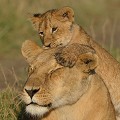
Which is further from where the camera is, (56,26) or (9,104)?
(56,26)

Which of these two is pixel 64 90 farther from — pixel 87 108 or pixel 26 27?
pixel 26 27

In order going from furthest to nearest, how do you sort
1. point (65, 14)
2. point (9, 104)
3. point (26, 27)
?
point (26, 27) → point (65, 14) → point (9, 104)

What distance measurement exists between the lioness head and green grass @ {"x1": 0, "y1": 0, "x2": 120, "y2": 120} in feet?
6.08

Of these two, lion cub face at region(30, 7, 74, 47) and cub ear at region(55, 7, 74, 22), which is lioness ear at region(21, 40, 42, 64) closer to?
lion cub face at region(30, 7, 74, 47)

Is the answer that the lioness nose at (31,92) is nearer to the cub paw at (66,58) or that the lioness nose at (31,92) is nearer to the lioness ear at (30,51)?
the cub paw at (66,58)

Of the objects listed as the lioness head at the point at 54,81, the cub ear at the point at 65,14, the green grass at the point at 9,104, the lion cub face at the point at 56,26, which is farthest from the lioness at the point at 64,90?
the cub ear at the point at 65,14

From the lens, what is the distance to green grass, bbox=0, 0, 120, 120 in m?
8.02

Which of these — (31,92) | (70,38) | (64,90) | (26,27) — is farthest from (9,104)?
(26,27)

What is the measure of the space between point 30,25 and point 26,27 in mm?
84

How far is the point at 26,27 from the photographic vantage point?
10.0m

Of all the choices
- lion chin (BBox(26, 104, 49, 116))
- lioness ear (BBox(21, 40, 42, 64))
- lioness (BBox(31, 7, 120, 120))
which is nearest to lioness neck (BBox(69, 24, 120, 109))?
lioness (BBox(31, 7, 120, 120))

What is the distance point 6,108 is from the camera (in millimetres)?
5883

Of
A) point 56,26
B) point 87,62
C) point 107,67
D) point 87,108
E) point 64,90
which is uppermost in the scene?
point 87,62

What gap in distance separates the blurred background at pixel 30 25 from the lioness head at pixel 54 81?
298 centimetres
